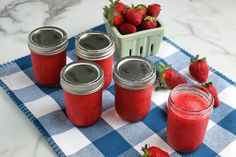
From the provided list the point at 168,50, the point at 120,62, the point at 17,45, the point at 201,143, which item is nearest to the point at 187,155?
the point at 201,143

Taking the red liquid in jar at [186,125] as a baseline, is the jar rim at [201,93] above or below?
above

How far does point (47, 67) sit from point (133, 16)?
26cm

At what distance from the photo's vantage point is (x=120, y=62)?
1.01 meters

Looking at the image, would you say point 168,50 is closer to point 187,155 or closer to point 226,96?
point 226,96

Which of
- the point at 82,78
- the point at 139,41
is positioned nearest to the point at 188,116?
the point at 82,78

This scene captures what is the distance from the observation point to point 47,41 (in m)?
1.08

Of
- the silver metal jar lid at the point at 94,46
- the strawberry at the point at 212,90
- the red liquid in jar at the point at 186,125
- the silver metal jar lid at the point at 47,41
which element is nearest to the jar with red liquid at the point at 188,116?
the red liquid in jar at the point at 186,125

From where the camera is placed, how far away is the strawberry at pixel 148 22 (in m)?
1.16

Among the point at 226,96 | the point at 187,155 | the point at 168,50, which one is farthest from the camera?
the point at 168,50

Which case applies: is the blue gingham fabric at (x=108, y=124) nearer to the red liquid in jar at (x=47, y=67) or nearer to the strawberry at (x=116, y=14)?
the red liquid in jar at (x=47, y=67)

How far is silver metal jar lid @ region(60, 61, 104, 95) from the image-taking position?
37.0 inches

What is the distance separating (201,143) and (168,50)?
37 cm

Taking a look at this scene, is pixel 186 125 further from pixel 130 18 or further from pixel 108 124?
pixel 130 18

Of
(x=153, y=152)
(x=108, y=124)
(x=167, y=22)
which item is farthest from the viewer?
(x=167, y=22)
